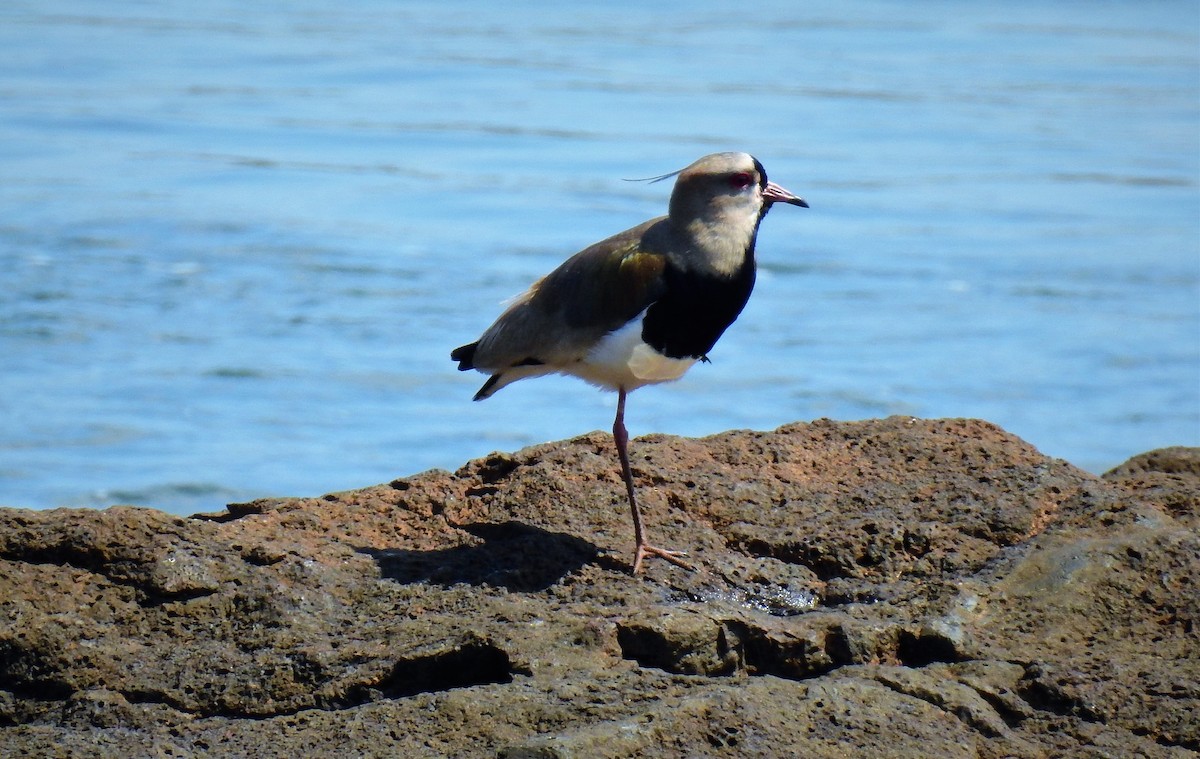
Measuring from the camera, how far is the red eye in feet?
16.5

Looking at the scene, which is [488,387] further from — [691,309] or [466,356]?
[691,309]

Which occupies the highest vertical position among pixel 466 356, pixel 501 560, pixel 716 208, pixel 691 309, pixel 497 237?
pixel 716 208

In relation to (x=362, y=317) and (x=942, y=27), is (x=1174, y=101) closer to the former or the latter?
(x=942, y=27)

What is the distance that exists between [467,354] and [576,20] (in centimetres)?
2502

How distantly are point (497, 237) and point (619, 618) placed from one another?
10943 millimetres

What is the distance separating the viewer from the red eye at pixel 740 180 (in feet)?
16.5

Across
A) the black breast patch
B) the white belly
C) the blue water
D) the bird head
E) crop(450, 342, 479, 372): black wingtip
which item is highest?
the bird head

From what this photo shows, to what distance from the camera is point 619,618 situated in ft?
13.6

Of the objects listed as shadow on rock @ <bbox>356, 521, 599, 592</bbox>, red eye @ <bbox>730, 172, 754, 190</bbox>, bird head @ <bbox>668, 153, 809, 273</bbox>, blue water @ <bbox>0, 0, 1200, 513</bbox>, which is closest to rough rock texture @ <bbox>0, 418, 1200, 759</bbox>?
shadow on rock @ <bbox>356, 521, 599, 592</bbox>

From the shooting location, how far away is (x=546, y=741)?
138 inches

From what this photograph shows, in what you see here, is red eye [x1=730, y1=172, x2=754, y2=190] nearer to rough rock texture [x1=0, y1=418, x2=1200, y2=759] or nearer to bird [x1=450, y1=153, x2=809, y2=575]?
bird [x1=450, y1=153, x2=809, y2=575]

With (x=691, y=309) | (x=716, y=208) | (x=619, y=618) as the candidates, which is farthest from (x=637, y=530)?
(x=716, y=208)

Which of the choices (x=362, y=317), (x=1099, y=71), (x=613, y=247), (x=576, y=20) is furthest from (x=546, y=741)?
(x=576, y=20)

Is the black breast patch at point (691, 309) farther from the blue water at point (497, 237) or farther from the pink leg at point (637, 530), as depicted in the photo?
the blue water at point (497, 237)
